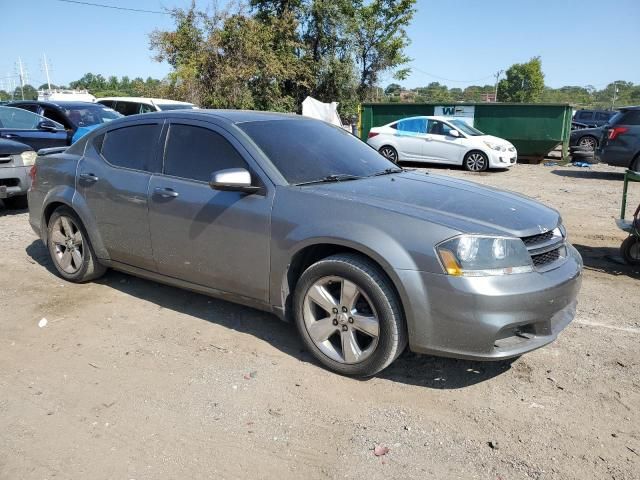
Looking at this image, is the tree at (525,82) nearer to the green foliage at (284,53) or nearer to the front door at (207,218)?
the green foliage at (284,53)

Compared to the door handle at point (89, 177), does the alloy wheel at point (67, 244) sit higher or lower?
lower

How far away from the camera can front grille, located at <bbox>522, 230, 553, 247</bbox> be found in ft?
10.7

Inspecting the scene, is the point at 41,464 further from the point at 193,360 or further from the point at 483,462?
the point at 483,462

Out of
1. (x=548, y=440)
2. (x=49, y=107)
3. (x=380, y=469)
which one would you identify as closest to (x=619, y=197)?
(x=548, y=440)

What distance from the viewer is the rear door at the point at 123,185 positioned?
172 inches

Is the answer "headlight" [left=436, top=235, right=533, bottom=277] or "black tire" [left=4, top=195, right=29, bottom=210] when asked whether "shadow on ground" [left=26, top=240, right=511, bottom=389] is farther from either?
"black tire" [left=4, top=195, right=29, bottom=210]

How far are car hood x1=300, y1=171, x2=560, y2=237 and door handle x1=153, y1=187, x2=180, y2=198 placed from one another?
115 centimetres

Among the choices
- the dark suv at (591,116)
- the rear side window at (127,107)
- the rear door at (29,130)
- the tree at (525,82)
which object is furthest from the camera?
the tree at (525,82)

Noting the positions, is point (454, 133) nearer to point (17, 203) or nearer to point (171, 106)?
point (171, 106)

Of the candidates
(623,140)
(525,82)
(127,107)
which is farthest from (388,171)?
(525,82)

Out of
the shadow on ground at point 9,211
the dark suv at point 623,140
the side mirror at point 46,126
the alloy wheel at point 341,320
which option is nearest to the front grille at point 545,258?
the alloy wheel at point 341,320

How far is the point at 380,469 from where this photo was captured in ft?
8.57

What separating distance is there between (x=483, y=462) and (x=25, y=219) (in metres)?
7.74

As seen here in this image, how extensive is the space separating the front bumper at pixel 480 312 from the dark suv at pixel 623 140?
36.3ft
